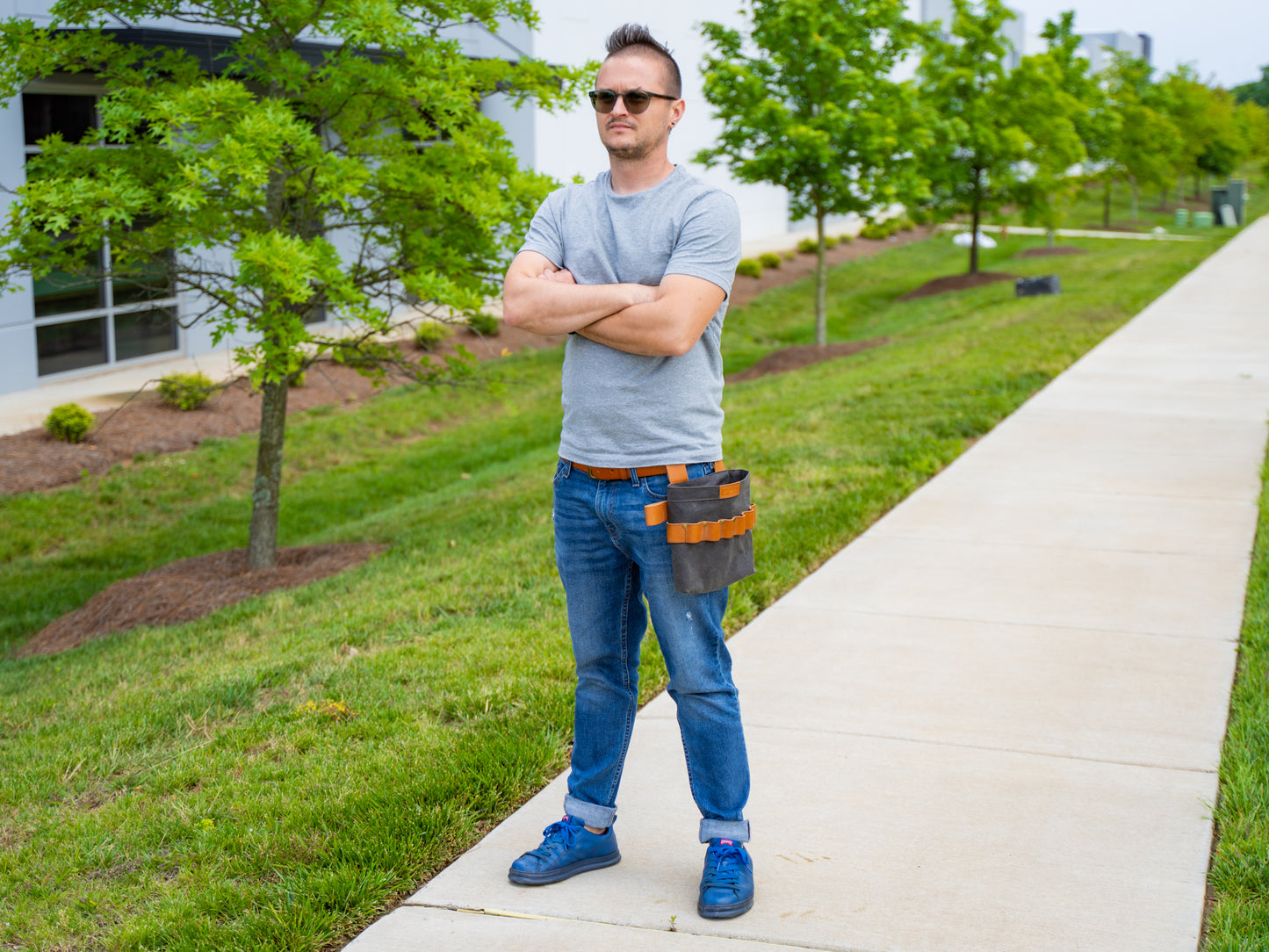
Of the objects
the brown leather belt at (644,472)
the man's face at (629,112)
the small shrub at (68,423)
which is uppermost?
the man's face at (629,112)

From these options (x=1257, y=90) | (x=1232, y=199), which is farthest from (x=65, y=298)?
(x=1257, y=90)

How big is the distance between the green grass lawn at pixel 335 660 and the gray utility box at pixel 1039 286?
5.19 metres

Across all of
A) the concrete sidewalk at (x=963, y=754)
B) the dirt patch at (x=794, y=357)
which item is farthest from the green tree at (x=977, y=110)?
the concrete sidewalk at (x=963, y=754)

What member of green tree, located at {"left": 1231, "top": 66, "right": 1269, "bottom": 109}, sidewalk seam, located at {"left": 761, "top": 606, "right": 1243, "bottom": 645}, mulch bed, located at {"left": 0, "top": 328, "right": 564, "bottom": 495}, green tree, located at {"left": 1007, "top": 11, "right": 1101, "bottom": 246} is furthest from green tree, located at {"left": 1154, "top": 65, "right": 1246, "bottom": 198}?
green tree, located at {"left": 1231, "top": 66, "right": 1269, "bottom": 109}

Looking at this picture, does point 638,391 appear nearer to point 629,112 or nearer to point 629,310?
point 629,310

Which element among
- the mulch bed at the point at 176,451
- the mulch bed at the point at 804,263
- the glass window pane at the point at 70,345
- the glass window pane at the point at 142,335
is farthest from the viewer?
the mulch bed at the point at 804,263

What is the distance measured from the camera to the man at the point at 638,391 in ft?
9.70

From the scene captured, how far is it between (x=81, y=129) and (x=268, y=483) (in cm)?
888

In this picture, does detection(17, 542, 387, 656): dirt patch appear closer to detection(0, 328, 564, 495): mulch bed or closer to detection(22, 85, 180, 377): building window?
detection(0, 328, 564, 495): mulch bed

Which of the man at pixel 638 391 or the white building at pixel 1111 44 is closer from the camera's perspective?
the man at pixel 638 391

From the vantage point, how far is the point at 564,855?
3332 mm

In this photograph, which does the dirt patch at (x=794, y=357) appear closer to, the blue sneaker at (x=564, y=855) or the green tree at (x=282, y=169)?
the green tree at (x=282, y=169)

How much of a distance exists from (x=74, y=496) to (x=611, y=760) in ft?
28.5

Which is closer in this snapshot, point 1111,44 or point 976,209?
point 976,209
